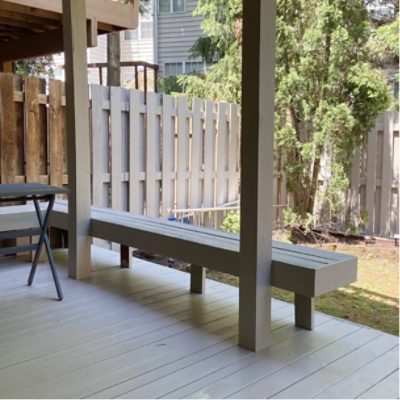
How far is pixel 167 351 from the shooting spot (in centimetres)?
226

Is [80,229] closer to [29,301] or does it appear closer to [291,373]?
[29,301]

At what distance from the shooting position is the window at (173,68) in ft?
37.6

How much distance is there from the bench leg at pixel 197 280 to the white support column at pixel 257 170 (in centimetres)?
80

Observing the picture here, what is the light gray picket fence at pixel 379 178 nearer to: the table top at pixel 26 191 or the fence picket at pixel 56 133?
the fence picket at pixel 56 133

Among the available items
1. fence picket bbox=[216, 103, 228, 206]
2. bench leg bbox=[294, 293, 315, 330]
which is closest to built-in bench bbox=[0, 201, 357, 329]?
bench leg bbox=[294, 293, 315, 330]

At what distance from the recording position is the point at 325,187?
5461 mm

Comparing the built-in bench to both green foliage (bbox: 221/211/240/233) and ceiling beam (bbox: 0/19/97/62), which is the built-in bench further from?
green foliage (bbox: 221/211/240/233)

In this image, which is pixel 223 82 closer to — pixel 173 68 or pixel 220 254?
pixel 220 254

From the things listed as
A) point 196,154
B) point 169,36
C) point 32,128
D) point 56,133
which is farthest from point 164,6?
point 32,128

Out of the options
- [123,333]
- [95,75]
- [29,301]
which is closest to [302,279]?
[123,333]

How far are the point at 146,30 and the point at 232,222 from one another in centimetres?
811

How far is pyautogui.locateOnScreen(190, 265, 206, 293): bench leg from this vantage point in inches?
121

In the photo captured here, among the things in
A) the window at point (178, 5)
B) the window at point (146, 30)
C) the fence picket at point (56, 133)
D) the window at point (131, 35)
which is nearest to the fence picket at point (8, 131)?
the fence picket at point (56, 133)

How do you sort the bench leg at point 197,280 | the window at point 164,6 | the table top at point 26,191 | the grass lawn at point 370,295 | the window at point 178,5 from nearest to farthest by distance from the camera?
1. the table top at point 26,191
2. the bench leg at point 197,280
3. the grass lawn at point 370,295
4. the window at point 178,5
5. the window at point 164,6
